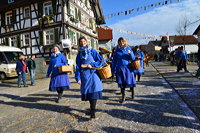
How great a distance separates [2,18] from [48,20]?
7.00m

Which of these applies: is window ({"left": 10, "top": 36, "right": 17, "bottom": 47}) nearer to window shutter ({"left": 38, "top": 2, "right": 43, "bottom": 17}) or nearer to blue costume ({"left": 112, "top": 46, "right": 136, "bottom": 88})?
window shutter ({"left": 38, "top": 2, "right": 43, "bottom": 17})

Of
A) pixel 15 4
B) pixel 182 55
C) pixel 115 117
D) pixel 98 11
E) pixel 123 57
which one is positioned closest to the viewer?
pixel 115 117

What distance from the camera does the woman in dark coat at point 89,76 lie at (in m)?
3.65

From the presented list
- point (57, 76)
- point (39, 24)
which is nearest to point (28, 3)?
point (39, 24)

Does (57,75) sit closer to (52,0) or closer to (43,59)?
(43,59)

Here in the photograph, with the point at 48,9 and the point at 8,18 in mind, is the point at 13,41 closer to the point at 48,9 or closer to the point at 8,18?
the point at 8,18

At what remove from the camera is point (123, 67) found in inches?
188

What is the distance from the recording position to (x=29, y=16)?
17094 mm

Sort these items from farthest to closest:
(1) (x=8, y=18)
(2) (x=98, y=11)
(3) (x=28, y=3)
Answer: (2) (x=98, y=11), (1) (x=8, y=18), (3) (x=28, y=3)

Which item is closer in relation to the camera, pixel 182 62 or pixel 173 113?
pixel 173 113

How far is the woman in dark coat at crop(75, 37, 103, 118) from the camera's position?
3.65 m

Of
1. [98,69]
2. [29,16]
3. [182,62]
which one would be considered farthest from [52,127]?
[29,16]

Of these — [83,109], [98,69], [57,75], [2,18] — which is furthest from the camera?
[2,18]

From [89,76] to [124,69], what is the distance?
141 cm
